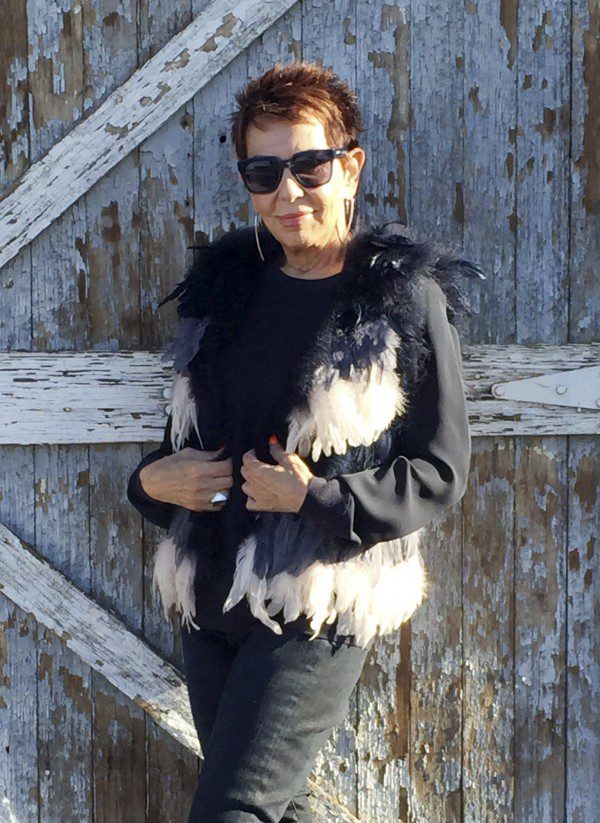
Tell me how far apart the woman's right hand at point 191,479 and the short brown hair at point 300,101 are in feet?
2.16

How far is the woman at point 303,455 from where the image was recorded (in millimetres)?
1941

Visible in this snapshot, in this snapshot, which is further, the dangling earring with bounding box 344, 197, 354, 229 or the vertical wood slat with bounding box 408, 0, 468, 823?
the vertical wood slat with bounding box 408, 0, 468, 823

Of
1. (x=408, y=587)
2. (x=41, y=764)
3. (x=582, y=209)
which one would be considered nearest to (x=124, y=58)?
(x=582, y=209)

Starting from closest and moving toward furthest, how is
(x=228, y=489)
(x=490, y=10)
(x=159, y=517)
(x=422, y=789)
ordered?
(x=228, y=489) → (x=159, y=517) → (x=490, y=10) → (x=422, y=789)

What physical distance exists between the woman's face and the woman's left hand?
1.44 feet

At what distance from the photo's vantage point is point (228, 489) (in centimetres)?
210

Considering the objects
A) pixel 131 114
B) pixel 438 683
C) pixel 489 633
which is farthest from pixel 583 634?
pixel 131 114

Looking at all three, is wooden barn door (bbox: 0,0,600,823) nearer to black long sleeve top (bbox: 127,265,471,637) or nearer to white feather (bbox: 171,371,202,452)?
white feather (bbox: 171,371,202,452)

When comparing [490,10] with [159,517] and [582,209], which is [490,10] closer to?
[582,209]

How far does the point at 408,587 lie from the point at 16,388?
3.86ft

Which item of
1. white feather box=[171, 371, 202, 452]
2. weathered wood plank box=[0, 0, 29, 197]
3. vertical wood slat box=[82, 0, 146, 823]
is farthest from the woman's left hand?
weathered wood plank box=[0, 0, 29, 197]

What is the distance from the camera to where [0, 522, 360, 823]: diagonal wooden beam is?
268 centimetres

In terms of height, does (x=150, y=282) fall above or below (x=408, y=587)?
above

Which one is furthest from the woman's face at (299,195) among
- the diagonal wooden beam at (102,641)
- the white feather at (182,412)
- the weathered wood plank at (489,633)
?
the diagonal wooden beam at (102,641)
